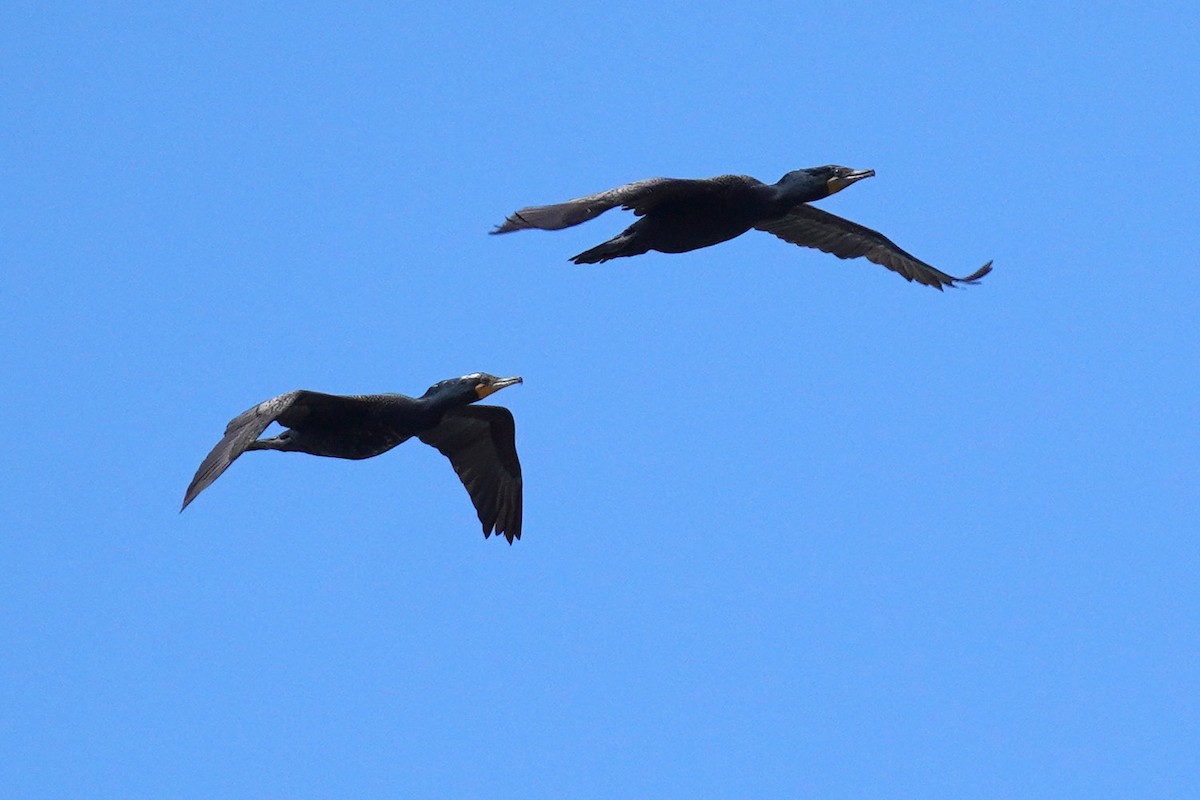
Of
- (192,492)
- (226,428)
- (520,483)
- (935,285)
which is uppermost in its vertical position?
(935,285)

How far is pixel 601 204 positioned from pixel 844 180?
15.3 feet

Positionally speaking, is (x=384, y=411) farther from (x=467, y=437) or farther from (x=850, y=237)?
(x=850, y=237)

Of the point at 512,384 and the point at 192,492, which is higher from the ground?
the point at 512,384

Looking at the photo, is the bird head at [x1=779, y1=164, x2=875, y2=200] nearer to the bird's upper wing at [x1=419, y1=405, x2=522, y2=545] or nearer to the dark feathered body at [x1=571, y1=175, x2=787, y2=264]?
the dark feathered body at [x1=571, y1=175, x2=787, y2=264]

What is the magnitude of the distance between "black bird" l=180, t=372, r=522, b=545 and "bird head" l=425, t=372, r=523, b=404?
0.01 m

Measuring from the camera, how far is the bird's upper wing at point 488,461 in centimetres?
2270

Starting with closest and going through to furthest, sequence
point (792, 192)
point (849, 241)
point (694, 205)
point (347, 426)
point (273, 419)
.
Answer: point (273, 419) < point (347, 426) < point (694, 205) < point (792, 192) < point (849, 241)

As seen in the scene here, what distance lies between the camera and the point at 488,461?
23.0 m

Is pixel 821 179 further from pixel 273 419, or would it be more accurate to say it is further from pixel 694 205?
pixel 273 419

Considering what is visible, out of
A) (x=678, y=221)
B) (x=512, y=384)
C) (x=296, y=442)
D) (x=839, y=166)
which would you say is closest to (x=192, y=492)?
(x=296, y=442)

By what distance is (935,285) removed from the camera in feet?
79.1

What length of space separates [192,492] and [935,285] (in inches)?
421

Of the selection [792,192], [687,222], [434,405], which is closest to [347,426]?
[434,405]

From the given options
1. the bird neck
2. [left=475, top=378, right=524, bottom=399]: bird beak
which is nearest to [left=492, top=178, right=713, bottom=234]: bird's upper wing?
the bird neck
